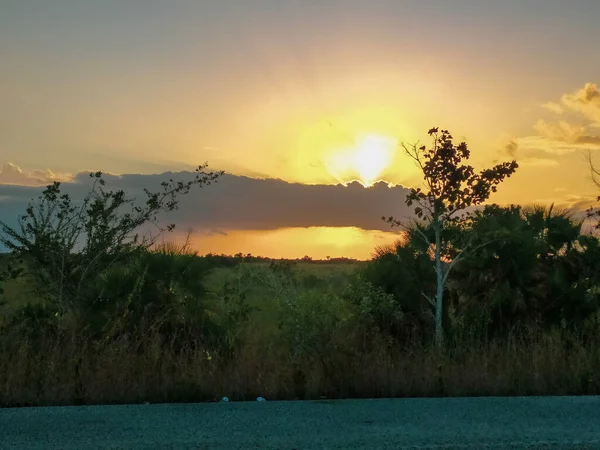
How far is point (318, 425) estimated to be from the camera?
5891 millimetres

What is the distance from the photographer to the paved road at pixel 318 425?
17.4 feet

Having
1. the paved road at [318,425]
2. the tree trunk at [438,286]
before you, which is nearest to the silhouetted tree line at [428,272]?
the tree trunk at [438,286]

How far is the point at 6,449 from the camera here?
16.8ft

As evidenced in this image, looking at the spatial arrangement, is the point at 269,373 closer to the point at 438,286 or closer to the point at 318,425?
the point at 318,425

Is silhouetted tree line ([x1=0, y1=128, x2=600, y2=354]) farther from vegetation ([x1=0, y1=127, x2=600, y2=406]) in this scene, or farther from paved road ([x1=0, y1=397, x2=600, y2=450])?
paved road ([x1=0, y1=397, x2=600, y2=450])

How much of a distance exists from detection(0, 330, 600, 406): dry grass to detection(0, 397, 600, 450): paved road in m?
0.66

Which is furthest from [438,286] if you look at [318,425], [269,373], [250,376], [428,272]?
[318,425]

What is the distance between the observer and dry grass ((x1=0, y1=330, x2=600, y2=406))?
24.3ft

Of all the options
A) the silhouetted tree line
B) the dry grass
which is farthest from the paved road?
the silhouetted tree line

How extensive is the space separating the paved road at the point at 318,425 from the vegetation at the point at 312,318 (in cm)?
81

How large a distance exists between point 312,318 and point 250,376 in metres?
3.25

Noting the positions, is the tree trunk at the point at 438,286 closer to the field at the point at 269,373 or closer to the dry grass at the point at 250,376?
the field at the point at 269,373

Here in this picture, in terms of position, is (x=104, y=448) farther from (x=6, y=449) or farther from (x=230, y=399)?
(x=230, y=399)

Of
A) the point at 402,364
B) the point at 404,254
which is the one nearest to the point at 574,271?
the point at 404,254
